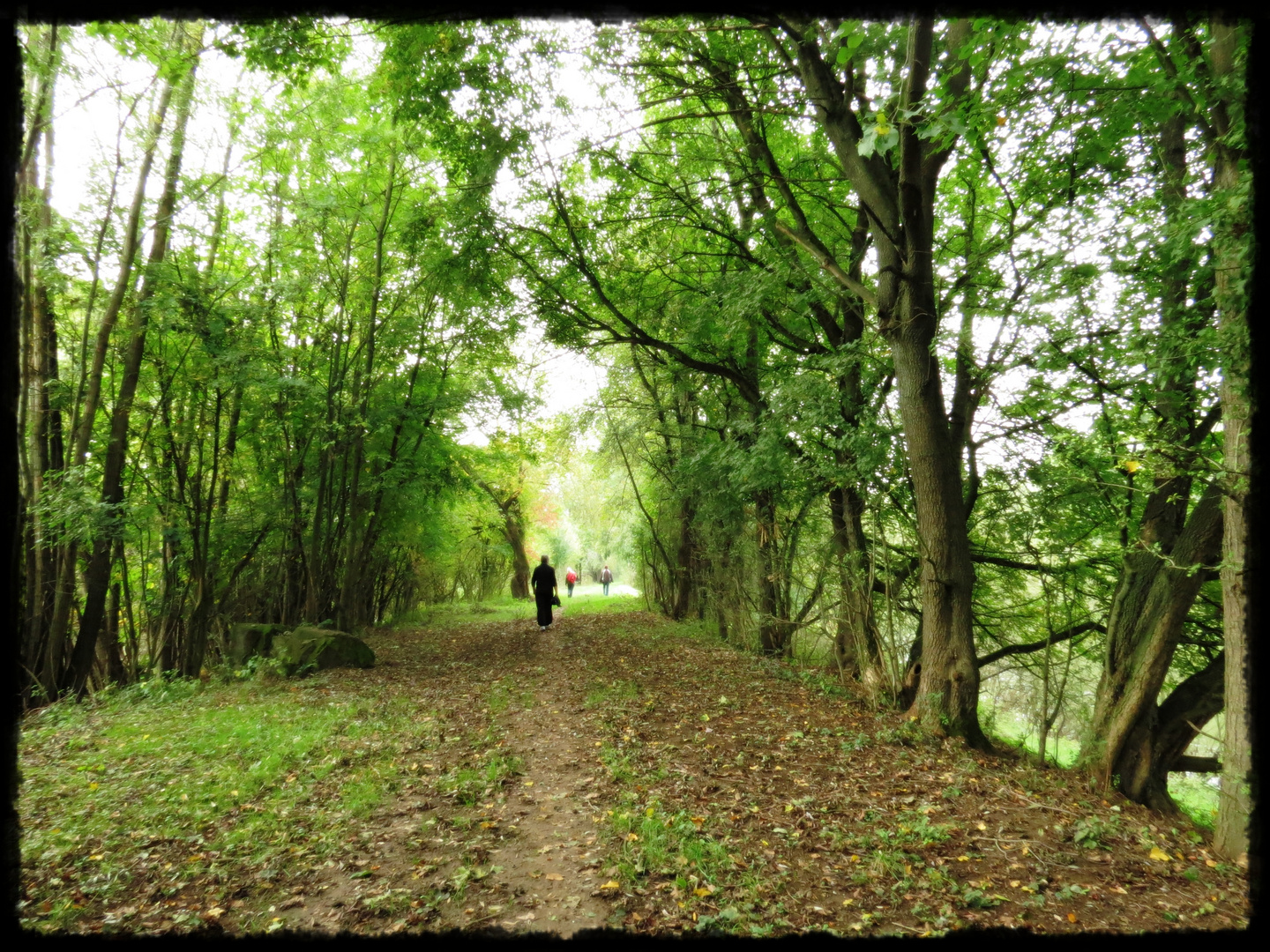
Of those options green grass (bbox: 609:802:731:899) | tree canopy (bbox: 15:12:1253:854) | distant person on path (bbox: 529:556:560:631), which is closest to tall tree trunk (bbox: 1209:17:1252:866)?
tree canopy (bbox: 15:12:1253:854)

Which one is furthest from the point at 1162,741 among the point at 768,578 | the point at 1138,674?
the point at 768,578

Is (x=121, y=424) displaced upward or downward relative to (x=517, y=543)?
upward

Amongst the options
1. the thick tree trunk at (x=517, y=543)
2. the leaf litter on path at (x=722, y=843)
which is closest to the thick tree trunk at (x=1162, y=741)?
the leaf litter on path at (x=722, y=843)

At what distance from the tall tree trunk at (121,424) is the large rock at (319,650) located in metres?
2.80

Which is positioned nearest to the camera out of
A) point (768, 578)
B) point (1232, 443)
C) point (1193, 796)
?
point (1232, 443)

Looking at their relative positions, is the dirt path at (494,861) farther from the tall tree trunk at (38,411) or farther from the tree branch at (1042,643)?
the tall tree trunk at (38,411)

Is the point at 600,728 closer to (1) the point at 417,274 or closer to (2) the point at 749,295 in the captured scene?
(2) the point at 749,295

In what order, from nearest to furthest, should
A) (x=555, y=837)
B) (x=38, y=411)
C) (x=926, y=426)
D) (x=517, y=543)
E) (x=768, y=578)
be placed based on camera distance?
(x=555, y=837) → (x=926, y=426) → (x=38, y=411) → (x=768, y=578) → (x=517, y=543)

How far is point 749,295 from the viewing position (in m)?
8.71

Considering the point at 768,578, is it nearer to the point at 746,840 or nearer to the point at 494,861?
the point at 746,840

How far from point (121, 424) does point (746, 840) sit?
11.3 metres

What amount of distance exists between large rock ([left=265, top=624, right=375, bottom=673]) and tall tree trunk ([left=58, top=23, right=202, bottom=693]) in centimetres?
280

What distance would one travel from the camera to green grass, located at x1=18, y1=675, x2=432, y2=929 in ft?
11.3

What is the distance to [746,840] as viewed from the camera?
4027mm
